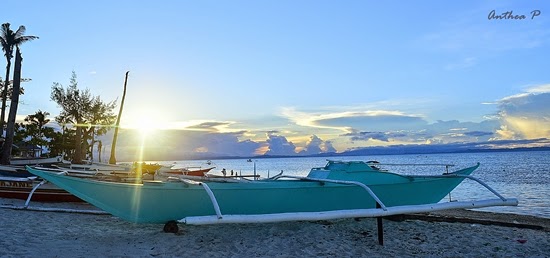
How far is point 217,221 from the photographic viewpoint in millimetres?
6781

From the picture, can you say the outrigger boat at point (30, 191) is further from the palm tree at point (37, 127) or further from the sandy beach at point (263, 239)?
the palm tree at point (37, 127)

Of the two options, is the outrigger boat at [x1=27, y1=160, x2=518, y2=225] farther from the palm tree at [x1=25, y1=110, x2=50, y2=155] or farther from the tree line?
the palm tree at [x1=25, y1=110, x2=50, y2=155]

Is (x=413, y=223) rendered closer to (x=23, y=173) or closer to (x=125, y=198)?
(x=125, y=198)

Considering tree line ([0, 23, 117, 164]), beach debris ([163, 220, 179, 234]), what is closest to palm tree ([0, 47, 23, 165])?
tree line ([0, 23, 117, 164])

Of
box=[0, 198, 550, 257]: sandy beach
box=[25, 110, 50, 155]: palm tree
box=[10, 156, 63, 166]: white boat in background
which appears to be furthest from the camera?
box=[25, 110, 50, 155]: palm tree

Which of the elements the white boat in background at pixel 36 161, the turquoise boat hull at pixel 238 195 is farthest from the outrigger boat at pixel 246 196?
the white boat in background at pixel 36 161

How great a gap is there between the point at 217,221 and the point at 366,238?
4.31 metres

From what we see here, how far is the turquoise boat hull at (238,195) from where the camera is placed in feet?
30.5

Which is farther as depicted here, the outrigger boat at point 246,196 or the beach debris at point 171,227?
the beach debris at point 171,227

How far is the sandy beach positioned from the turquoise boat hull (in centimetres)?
50

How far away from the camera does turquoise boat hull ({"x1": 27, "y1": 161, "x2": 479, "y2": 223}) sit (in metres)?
9.30

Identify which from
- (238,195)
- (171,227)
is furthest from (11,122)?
(238,195)

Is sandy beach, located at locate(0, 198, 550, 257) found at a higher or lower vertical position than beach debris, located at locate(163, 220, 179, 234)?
lower

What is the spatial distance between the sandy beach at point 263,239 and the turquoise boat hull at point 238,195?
50cm
